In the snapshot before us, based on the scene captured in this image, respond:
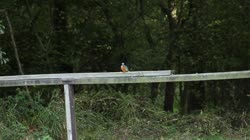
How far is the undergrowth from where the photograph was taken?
6.14m

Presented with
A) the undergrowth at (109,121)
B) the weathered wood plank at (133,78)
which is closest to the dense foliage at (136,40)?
the undergrowth at (109,121)

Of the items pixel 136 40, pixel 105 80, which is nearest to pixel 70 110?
pixel 105 80

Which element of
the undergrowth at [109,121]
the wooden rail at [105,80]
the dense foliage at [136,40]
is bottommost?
the undergrowth at [109,121]

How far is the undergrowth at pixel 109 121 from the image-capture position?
20.2 ft

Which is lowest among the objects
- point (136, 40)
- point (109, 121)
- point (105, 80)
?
point (109, 121)

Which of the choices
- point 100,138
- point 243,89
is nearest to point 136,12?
point 243,89

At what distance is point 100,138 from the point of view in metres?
6.21

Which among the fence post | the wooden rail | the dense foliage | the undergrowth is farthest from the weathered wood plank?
the dense foliage

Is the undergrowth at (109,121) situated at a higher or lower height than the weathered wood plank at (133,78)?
lower

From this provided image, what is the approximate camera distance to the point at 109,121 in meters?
6.89

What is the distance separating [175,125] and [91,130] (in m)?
1.47

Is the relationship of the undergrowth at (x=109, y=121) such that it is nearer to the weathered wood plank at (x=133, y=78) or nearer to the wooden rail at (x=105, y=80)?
the wooden rail at (x=105, y=80)

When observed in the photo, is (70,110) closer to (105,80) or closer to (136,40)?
(105,80)

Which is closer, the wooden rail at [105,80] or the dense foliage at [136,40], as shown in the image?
the wooden rail at [105,80]
